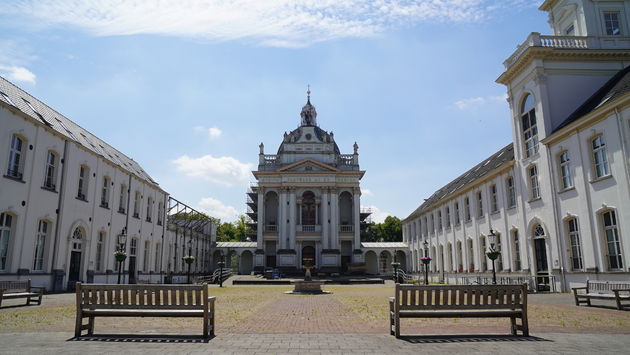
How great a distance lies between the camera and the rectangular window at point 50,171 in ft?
72.7

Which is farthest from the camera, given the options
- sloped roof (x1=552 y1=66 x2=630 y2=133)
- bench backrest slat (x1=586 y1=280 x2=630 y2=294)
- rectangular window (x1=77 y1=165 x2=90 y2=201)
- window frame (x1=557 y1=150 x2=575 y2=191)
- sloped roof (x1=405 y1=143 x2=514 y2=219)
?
sloped roof (x1=405 y1=143 x2=514 y2=219)

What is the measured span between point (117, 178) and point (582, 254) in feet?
94.4

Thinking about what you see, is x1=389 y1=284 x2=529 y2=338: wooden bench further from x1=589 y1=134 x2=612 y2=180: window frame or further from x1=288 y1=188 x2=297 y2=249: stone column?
x1=288 y1=188 x2=297 y2=249: stone column

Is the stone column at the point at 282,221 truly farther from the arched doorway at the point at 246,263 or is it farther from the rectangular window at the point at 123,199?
the rectangular window at the point at 123,199

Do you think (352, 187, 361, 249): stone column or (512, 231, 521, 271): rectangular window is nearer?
(512, 231, 521, 271): rectangular window

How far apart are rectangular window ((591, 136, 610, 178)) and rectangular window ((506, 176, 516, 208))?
7.70 m

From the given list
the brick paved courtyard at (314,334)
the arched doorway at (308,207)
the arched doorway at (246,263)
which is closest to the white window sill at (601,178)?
the brick paved courtyard at (314,334)

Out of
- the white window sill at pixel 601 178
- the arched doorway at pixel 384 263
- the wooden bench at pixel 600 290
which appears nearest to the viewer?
the wooden bench at pixel 600 290

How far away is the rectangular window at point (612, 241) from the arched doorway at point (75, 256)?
2667cm

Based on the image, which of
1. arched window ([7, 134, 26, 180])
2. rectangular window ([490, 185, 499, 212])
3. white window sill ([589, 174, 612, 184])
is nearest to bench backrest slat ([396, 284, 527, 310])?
white window sill ([589, 174, 612, 184])

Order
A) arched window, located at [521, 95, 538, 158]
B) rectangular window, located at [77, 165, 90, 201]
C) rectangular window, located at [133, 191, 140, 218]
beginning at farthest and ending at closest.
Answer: rectangular window, located at [133, 191, 140, 218], rectangular window, located at [77, 165, 90, 201], arched window, located at [521, 95, 538, 158]

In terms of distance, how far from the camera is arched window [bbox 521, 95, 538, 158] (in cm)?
2431

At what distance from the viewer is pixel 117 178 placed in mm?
30453

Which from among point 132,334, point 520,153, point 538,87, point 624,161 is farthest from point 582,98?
point 132,334
